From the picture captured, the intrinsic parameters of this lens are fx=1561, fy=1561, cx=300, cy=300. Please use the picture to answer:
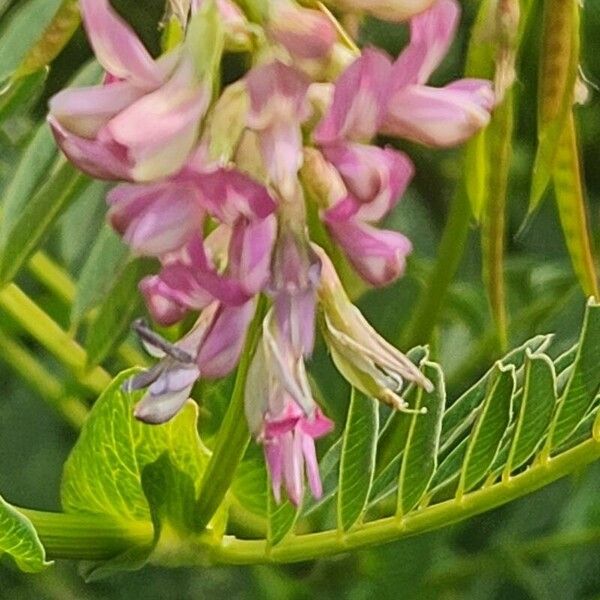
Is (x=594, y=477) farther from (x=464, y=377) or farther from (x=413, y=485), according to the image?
(x=413, y=485)

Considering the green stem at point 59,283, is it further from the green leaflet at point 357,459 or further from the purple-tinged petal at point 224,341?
the purple-tinged petal at point 224,341

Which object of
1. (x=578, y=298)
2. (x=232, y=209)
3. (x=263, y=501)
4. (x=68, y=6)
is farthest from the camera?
(x=578, y=298)

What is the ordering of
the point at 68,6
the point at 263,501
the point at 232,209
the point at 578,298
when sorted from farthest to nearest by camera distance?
the point at 578,298 → the point at 263,501 → the point at 68,6 → the point at 232,209

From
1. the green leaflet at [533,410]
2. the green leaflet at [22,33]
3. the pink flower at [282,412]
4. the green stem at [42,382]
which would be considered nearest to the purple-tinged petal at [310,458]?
the pink flower at [282,412]

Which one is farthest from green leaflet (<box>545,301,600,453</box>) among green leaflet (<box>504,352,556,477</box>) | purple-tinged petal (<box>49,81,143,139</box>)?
purple-tinged petal (<box>49,81,143,139</box>)

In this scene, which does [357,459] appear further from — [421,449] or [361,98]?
[361,98]

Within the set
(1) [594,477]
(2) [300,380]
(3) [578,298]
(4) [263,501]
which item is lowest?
(1) [594,477]

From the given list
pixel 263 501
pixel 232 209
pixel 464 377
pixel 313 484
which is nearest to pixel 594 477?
pixel 464 377
